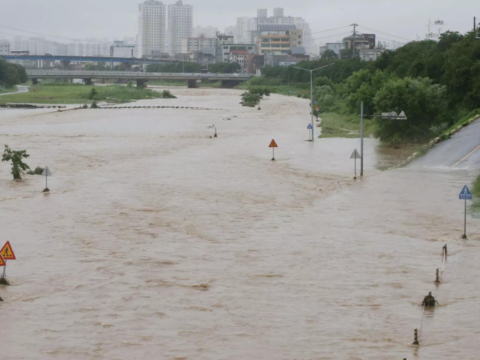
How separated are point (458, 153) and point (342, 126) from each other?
24424 mm

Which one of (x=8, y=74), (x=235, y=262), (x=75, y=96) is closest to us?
(x=235, y=262)

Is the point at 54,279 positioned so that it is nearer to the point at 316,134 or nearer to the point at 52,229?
the point at 52,229

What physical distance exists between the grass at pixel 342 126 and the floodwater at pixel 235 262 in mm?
17023

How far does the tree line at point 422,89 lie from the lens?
181 ft

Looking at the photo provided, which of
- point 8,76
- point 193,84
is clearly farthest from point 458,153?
point 193,84

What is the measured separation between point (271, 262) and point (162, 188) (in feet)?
47.3

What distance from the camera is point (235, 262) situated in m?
23.4

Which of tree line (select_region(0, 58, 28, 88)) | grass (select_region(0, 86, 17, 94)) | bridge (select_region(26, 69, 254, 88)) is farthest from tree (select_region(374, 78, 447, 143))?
bridge (select_region(26, 69, 254, 88))

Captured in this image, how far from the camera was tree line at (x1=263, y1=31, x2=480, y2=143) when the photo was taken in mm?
55281

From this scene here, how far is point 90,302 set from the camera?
1956 cm

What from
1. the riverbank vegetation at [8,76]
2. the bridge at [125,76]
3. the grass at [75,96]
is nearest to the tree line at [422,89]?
the grass at [75,96]

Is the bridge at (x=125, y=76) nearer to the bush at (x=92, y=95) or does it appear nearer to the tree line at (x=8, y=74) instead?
the tree line at (x=8, y=74)

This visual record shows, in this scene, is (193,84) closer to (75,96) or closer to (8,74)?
(8,74)

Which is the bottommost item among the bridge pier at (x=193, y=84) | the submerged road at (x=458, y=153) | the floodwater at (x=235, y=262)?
the floodwater at (x=235, y=262)
